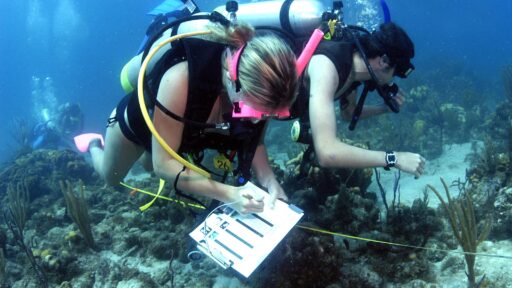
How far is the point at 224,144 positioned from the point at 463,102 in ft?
45.7

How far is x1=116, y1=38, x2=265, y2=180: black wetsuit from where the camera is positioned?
266 cm

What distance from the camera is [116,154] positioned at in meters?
4.21

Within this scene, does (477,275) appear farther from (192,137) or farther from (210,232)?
(192,137)

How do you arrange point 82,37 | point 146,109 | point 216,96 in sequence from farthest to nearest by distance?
1. point 82,37
2. point 216,96
3. point 146,109

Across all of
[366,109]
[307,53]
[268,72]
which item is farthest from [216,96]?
[366,109]

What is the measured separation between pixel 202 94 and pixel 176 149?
1.71 feet

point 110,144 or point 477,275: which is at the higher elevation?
point 110,144

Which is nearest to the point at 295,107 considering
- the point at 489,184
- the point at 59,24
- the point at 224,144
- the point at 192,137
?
the point at 224,144

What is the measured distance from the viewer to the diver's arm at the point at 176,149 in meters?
2.62

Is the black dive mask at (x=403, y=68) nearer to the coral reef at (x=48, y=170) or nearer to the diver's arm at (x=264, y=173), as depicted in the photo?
the diver's arm at (x=264, y=173)

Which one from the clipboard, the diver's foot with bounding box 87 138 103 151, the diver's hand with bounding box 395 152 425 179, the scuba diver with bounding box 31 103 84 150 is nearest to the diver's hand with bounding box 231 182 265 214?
the clipboard

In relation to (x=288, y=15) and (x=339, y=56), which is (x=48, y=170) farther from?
(x=339, y=56)

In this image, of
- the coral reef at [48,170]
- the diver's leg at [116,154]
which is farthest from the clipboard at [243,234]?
the coral reef at [48,170]

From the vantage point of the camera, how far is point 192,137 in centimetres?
307
